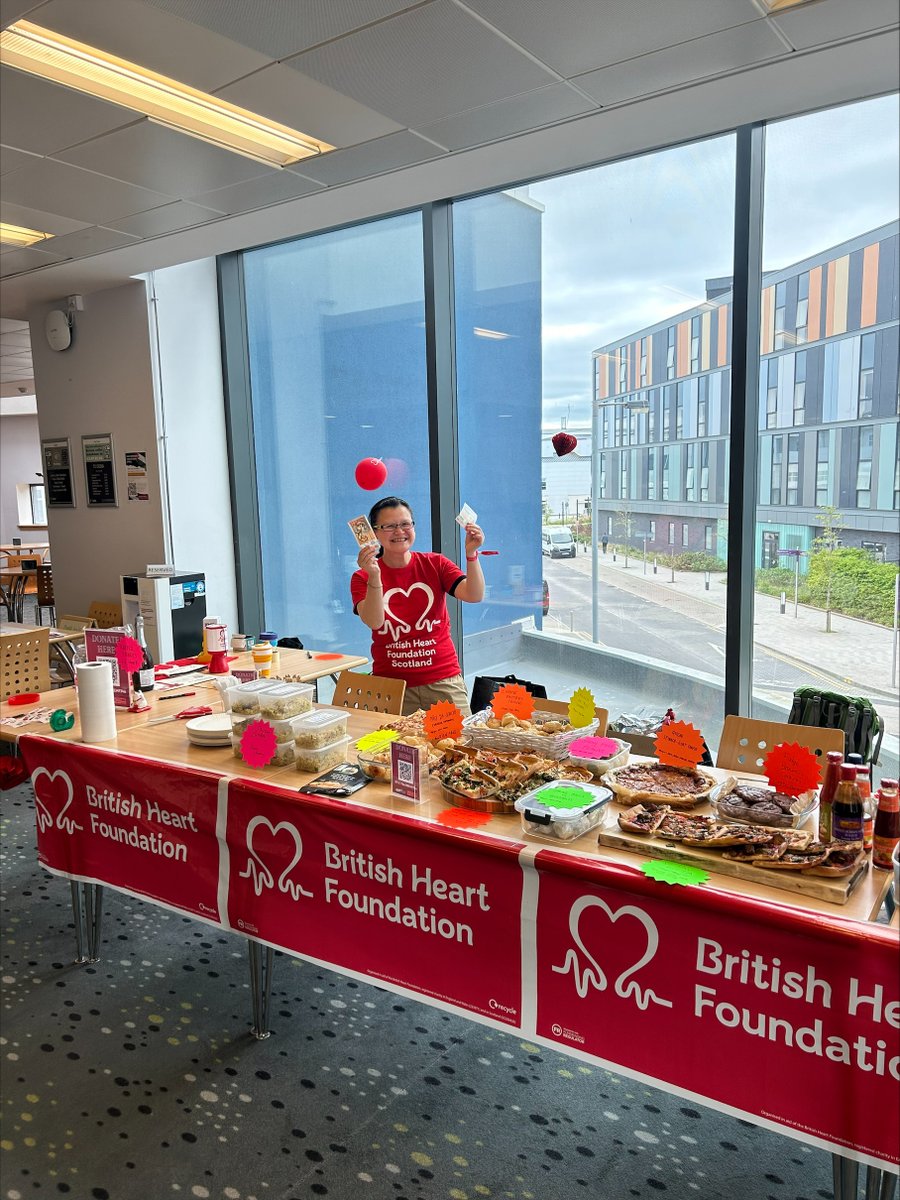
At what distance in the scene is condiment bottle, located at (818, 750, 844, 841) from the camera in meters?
1.88

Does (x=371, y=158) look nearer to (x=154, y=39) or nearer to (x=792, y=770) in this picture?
(x=154, y=39)

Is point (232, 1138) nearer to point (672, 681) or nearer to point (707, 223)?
point (672, 681)

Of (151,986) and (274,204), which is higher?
(274,204)

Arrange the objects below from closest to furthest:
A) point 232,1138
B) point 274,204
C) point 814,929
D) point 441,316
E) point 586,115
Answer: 1. point 814,929
2. point 232,1138
3. point 586,115
4. point 274,204
5. point 441,316

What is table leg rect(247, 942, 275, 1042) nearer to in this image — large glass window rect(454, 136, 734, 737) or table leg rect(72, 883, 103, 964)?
table leg rect(72, 883, 103, 964)

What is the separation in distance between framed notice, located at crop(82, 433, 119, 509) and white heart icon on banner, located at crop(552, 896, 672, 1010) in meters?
5.48

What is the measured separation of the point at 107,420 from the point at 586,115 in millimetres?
4321

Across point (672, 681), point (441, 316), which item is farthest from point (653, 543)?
point (441, 316)

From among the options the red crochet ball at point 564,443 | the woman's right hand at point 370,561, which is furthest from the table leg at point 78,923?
the red crochet ball at point 564,443

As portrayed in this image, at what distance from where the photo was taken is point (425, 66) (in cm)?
297

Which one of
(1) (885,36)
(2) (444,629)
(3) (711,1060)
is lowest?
(3) (711,1060)

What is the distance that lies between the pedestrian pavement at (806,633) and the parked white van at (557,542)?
0.43 meters

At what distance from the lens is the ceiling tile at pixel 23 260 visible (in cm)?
523

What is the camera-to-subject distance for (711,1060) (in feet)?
5.70
